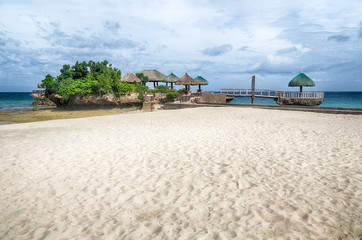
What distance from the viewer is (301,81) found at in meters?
29.1

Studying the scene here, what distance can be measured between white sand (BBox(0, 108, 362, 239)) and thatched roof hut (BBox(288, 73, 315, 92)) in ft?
82.5

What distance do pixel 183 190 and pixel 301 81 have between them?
31.1 meters

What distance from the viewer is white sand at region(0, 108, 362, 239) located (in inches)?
117

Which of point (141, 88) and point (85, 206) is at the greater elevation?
point (141, 88)

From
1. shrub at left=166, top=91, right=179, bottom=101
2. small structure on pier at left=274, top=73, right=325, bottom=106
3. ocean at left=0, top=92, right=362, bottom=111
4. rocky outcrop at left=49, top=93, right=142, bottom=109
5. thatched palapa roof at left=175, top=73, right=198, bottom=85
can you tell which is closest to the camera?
small structure on pier at left=274, top=73, right=325, bottom=106

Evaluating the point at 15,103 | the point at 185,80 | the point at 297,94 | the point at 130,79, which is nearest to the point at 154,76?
the point at 130,79

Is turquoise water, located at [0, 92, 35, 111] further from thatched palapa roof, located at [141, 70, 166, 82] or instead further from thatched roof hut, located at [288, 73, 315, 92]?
thatched roof hut, located at [288, 73, 315, 92]

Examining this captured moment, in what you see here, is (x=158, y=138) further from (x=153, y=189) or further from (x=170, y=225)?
(x=170, y=225)

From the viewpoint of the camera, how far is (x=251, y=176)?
465cm

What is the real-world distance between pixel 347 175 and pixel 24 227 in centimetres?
629

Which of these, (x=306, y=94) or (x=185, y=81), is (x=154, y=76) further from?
(x=306, y=94)

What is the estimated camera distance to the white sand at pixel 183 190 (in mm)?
2969

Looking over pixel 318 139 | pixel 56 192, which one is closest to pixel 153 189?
pixel 56 192

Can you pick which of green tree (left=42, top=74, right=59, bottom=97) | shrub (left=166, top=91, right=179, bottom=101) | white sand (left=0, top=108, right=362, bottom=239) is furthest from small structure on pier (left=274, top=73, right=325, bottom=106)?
green tree (left=42, top=74, right=59, bottom=97)
